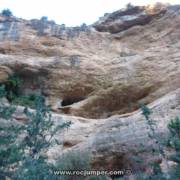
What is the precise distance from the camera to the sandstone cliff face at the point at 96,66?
62.5ft

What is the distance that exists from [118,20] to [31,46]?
8.23 m

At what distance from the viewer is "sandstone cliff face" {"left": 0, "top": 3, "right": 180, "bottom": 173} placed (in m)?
19.1

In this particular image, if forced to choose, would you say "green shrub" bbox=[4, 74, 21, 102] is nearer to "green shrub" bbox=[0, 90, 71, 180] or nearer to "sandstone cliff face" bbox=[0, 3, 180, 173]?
"sandstone cliff face" bbox=[0, 3, 180, 173]

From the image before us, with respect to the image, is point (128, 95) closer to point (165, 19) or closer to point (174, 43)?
point (174, 43)

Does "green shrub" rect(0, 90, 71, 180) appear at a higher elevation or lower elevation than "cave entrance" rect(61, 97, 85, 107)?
lower

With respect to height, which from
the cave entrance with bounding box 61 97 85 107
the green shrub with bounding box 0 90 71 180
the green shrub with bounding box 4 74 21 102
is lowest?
the green shrub with bounding box 0 90 71 180

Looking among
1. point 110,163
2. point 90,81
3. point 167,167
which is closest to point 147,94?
point 90,81

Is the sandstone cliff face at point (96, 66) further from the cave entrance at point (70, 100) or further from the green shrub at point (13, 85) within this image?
the green shrub at point (13, 85)

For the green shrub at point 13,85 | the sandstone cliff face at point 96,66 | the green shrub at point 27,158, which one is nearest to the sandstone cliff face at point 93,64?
the sandstone cliff face at point 96,66

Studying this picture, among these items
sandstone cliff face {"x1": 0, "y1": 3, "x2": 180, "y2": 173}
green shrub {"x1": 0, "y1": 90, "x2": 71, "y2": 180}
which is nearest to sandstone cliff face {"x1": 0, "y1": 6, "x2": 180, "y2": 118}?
sandstone cliff face {"x1": 0, "y1": 3, "x2": 180, "y2": 173}

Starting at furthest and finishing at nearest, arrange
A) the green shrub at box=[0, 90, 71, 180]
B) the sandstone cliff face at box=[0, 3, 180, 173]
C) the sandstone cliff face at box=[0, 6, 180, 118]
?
the sandstone cliff face at box=[0, 6, 180, 118] → the sandstone cliff face at box=[0, 3, 180, 173] → the green shrub at box=[0, 90, 71, 180]

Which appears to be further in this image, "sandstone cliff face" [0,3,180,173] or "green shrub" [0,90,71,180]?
"sandstone cliff face" [0,3,180,173]

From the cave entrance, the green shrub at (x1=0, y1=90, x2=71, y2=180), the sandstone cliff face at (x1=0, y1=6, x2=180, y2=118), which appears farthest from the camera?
the cave entrance

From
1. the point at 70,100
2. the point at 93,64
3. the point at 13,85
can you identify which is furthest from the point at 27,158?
the point at 93,64
